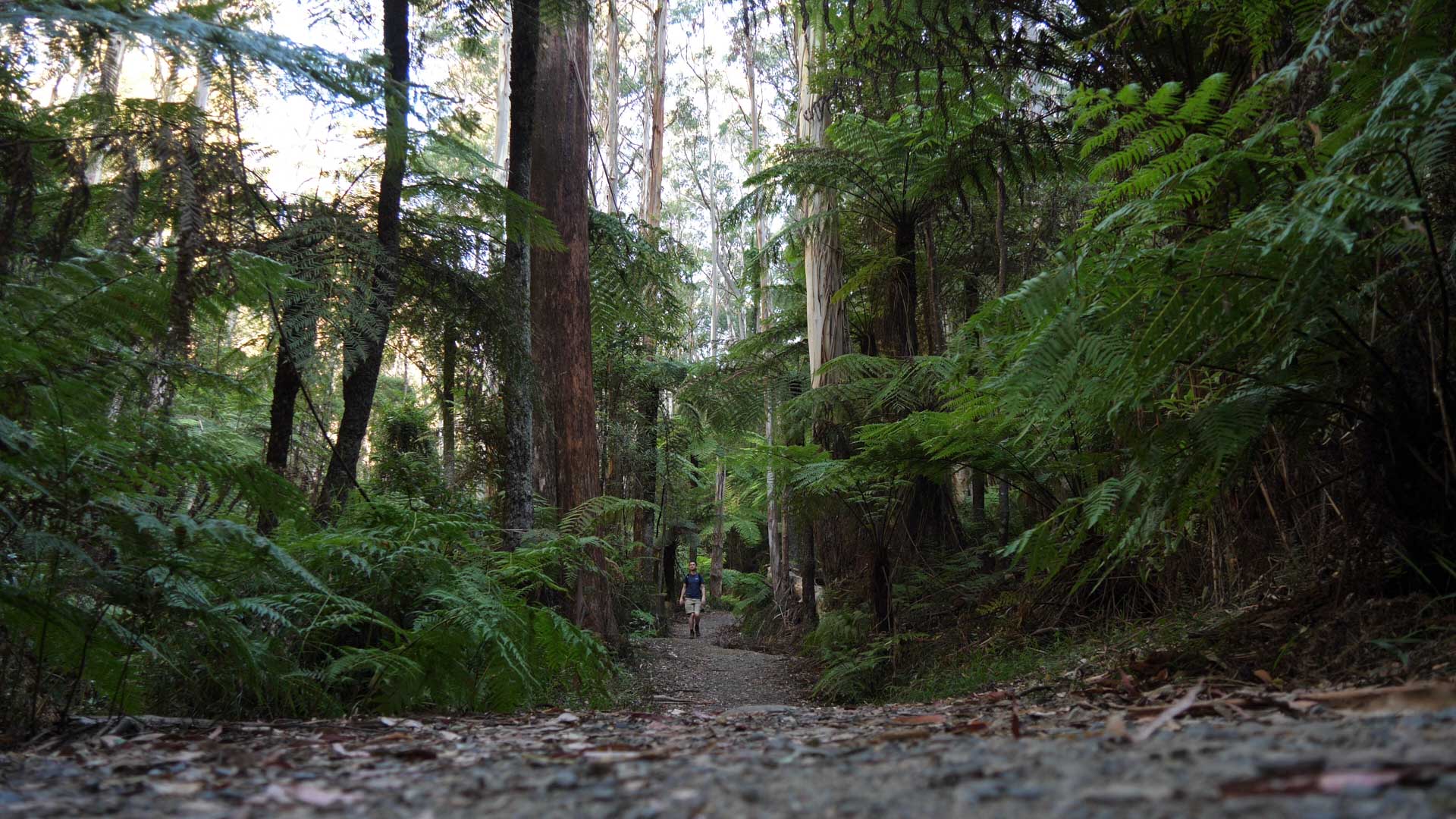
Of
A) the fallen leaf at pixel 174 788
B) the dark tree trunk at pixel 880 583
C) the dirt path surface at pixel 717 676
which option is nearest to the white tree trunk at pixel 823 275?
the dark tree trunk at pixel 880 583

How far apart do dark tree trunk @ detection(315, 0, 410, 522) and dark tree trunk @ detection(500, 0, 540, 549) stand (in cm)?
83

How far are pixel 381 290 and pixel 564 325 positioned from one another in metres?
3.05

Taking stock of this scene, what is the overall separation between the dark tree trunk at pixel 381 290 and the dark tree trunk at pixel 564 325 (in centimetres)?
244

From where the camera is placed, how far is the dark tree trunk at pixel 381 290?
4570 millimetres

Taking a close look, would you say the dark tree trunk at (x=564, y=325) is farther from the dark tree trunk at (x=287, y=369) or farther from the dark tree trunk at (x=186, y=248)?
the dark tree trunk at (x=186, y=248)

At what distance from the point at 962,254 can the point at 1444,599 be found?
32.9 ft

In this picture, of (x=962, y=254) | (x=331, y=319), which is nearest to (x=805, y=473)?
(x=331, y=319)

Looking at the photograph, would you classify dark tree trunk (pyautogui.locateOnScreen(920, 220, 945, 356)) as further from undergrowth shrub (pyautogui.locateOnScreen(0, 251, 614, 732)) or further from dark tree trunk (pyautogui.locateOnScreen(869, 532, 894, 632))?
undergrowth shrub (pyautogui.locateOnScreen(0, 251, 614, 732))

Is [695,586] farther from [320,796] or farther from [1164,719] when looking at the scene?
[320,796]

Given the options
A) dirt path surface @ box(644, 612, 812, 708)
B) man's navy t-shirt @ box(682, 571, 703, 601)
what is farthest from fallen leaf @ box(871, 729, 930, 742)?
man's navy t-shirt @ box(682, 571, 703, 601)

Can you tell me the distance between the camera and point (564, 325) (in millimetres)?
7863

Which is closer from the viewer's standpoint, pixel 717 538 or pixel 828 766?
pixel 828 766

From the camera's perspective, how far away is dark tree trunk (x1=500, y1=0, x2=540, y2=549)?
19.8 ft

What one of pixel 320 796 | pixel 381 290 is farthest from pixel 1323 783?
pixel 381 290
